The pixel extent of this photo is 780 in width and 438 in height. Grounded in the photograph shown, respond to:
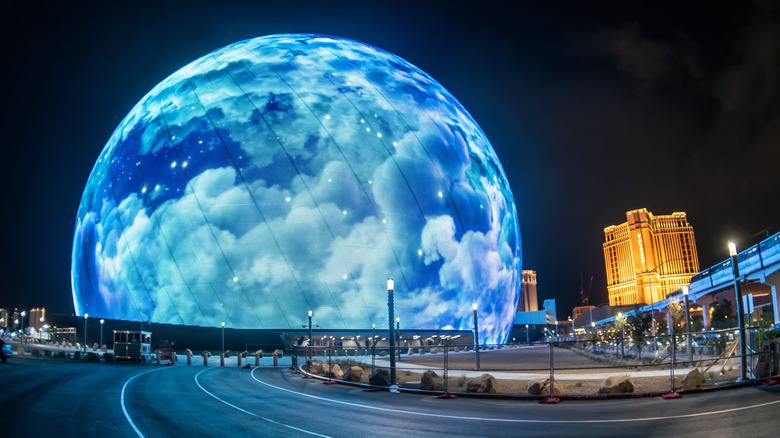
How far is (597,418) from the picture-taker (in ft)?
33.7

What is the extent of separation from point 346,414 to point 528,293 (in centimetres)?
16583

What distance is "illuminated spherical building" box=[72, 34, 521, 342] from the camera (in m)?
33.2

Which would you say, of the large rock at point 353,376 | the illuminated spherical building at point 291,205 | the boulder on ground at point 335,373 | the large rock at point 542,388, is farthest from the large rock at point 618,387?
the illuminated spherical building at point 291,205

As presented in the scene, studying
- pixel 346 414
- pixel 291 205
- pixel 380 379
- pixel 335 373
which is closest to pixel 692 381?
pixel 380 379

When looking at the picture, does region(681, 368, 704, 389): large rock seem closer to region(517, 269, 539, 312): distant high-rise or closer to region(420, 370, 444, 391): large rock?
region(420, 370, 444, 391): large rock

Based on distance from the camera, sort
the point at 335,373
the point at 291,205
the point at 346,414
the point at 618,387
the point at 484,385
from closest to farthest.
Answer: the point at 346,414 → the point at 618,387 → the point at 484,385 → the point at 335,373 → the point at 291,205

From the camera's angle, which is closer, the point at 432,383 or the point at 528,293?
the point at 432,383

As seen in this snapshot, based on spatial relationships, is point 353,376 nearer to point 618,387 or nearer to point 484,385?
point 484,385

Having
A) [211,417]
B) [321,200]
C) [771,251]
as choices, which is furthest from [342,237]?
[771,251]

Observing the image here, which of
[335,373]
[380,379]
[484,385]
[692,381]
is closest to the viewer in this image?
[692,381]

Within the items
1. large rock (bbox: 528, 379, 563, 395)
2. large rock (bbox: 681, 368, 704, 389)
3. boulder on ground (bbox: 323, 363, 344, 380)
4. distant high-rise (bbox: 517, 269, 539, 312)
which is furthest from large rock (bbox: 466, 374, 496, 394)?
distant high-rise (bbox: 517, 269, 539, 312)

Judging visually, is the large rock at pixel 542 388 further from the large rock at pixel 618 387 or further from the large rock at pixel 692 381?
the large rock at pixel 692 381

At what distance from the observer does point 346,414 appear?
11.4m

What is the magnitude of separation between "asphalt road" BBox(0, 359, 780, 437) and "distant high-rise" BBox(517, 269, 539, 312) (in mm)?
155024
